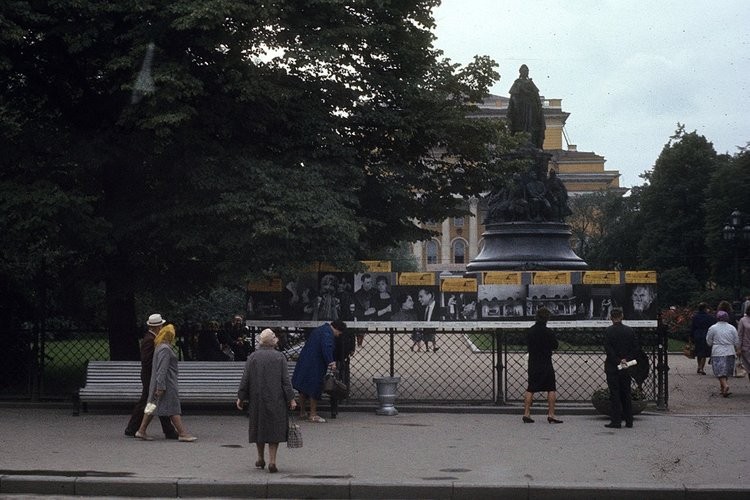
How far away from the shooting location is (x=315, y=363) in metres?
16.3

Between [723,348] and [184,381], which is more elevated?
[723,348]

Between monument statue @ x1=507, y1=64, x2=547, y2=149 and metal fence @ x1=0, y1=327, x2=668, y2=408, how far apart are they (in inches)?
364

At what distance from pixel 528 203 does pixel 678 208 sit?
4117 cm

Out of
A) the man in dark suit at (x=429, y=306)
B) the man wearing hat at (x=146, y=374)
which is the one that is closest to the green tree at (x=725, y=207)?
the man in dark suit at (x=429, y=306)

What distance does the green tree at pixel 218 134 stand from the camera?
16.7m

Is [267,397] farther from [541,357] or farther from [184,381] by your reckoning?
[541,357]

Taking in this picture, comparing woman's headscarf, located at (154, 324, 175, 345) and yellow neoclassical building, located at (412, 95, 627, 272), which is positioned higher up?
yellow neoclassical building, located at (412, 95, 627, 272)

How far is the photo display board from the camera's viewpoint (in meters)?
18.6

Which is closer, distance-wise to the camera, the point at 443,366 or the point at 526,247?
the point at 443,366

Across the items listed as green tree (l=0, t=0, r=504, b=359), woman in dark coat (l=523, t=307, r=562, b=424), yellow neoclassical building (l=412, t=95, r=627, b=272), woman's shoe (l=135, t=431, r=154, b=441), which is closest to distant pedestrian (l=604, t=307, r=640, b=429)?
woman in dark coat (l=523, t=307, r=562, b=424)

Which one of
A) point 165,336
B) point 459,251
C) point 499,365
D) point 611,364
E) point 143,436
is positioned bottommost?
point 143,436

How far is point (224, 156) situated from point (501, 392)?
572 centimetres

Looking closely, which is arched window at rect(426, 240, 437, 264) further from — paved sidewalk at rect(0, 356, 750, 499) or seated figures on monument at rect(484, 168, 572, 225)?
paved sidewalk at rect(0, 356, 750, 499)

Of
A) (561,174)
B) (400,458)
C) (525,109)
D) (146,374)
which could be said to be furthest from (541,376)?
(561,174)
